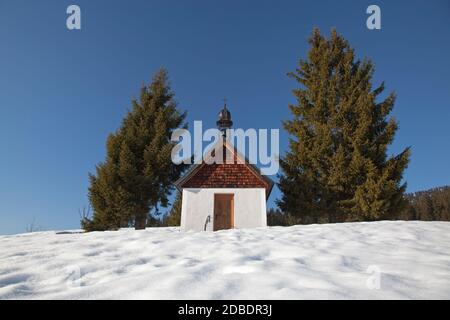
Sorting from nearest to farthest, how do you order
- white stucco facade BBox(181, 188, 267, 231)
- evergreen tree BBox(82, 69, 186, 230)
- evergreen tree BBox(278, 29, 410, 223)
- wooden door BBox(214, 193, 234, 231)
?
white stucco facade BBox(181, 188, 267, 231), wooden door BBox(214, 193, 234, 231), evergreen tree BBox(278, 29, 410, 223), evergreen tree BBox(82, 69, 186, 230)

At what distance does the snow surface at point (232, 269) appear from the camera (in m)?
2.95

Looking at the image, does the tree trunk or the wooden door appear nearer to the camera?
the wooden door

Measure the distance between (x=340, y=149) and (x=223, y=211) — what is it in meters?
8.17

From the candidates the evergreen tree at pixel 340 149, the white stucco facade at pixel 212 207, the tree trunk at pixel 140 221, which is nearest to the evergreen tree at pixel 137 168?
the tree trunk at pixel 140 221

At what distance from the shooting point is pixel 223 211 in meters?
13.5

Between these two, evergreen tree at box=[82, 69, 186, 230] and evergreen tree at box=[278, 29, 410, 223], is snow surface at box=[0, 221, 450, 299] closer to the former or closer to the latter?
evergreen tree at box=[278, 29, 410, 223]

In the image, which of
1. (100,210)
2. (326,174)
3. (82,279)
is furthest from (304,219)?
(82,279)

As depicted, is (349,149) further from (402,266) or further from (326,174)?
(402,266)

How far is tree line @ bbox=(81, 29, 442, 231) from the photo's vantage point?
15205 mm

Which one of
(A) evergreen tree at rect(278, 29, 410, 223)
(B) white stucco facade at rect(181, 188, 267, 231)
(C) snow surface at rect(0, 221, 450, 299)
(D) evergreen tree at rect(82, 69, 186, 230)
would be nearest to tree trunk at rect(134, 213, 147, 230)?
(D) evergreen tree at rect(82, 69, 186, 230)

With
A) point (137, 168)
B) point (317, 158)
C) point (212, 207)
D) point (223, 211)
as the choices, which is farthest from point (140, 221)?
point (317, 158)

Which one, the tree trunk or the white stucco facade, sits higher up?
the white stucco facade

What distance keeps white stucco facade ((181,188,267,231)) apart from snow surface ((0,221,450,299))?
7.11 metres
